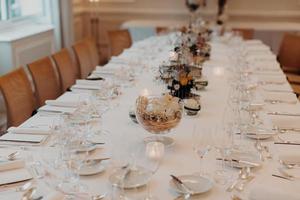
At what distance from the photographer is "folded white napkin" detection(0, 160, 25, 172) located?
1.90 m

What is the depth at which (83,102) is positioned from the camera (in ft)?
9.41

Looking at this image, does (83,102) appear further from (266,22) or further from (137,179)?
(266,22)

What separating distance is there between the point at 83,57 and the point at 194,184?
3.09 m

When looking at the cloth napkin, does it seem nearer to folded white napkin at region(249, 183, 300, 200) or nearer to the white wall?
folded white napkin at region(249, 183, 300, 200)

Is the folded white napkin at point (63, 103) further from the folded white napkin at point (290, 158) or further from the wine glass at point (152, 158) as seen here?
the folded white napkin at point (290, 158)

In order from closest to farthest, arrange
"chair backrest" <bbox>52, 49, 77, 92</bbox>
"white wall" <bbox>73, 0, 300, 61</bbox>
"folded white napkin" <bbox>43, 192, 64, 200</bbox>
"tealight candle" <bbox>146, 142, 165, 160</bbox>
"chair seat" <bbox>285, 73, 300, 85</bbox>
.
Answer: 1. "folded white napkin" <bbox>43, 192, 64, 200</bbox>
2. "tealight candle" <bbox>146, 142, 165, 160</bbox>
3. "chair backrest" <bbox>52, 49, 77, 92</bbox>
4. "chair seat" <bbox>285, 73, 300, 85</bbox>
5. "white wall" <bbox>73, 0, 300, 61</bbox>

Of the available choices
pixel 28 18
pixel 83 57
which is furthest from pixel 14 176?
pixel 28 18

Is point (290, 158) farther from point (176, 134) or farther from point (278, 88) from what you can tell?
point (278, 88)

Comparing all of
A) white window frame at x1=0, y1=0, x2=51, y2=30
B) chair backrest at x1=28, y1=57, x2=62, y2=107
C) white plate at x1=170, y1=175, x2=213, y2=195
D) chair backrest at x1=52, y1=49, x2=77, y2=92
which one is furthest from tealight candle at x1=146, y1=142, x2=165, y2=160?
white window frame at x1=0, y1=0, x2=51, y2=30

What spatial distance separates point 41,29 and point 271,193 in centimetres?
473

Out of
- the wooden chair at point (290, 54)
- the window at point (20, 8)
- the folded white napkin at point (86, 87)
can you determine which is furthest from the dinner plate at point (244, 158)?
the window at point (20, 8)

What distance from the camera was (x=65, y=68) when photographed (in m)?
4.11

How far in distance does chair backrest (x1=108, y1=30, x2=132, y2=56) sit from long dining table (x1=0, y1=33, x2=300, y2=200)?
1.54 meters

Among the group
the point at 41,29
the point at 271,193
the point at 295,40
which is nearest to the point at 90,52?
the point at 41,29
